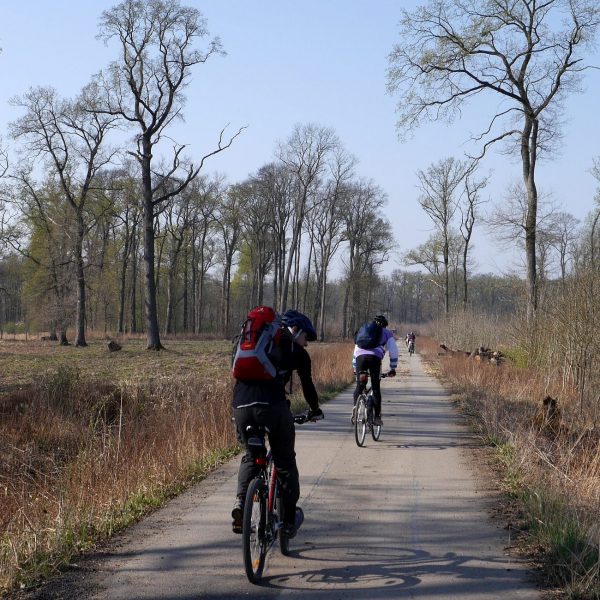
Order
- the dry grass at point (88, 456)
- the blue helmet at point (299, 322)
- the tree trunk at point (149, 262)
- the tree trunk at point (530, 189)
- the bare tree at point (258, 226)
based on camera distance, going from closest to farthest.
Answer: the blue helmet at point (299, 322) < the dry grass at point (88, 456) < the tree trunk at point (530, 189) < the tree trunk at point (149, 262) < the bare tree at point (258, 226)

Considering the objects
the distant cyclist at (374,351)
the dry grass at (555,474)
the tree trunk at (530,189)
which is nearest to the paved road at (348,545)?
the dry grass at (555,474)

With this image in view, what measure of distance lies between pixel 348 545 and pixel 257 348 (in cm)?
192

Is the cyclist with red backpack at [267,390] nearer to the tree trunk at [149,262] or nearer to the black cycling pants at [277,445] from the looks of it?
the black cycling pants at [277,445]

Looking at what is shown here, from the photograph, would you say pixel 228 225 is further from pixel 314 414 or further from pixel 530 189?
pixel 314 414

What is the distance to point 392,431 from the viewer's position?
12289mm

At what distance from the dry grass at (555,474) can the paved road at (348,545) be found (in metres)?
0.33

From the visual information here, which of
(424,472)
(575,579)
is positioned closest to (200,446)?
(424,472)

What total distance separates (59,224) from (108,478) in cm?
3948

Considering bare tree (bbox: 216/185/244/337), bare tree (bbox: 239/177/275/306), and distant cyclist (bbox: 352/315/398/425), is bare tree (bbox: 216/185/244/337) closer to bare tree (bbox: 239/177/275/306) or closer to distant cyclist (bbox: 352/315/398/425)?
bare tree (bbox: 239/177/275/306)

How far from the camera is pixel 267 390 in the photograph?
16.9 ft

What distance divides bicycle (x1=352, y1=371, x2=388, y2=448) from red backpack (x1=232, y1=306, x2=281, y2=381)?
5.70 metres

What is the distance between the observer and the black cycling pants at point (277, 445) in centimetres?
511

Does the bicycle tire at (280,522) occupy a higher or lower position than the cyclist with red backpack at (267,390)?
lower

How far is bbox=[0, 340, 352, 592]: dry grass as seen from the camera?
18.8 ft
